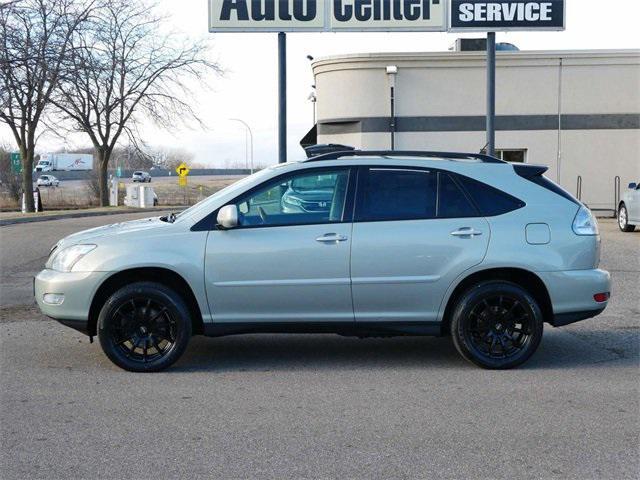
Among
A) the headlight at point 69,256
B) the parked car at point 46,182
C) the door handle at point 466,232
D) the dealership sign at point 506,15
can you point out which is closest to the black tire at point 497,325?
the door handle at point 466,232

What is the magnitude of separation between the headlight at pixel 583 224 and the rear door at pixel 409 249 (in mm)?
765

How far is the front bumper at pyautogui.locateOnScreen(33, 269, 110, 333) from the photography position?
6715 millimetres

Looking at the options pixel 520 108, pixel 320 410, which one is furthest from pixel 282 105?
pixel 520 108

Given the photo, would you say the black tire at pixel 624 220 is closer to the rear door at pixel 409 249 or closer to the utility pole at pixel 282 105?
the utility pole at pixel 282 105

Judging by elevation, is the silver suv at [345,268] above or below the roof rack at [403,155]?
below

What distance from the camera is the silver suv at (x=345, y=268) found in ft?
22.1

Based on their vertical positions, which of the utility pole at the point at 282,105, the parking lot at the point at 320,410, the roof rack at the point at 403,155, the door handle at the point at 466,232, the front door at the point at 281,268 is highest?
the utility pole at the point at 282,105

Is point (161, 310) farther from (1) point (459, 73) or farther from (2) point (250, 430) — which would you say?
(1) point (459, 73)

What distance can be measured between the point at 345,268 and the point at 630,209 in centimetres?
1516

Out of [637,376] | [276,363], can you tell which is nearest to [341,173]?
[276,363]

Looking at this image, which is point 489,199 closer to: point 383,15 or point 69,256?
point 69,256

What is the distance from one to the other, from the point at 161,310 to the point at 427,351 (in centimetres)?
251

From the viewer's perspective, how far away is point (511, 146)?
27.1 metres

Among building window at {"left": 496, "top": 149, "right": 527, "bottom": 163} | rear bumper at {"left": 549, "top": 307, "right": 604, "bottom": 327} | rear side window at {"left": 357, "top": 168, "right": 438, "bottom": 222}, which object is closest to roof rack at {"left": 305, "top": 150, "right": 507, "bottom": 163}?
rear side window at {"left": 357, "top": 168, "right": 438, "bottom": 222}
